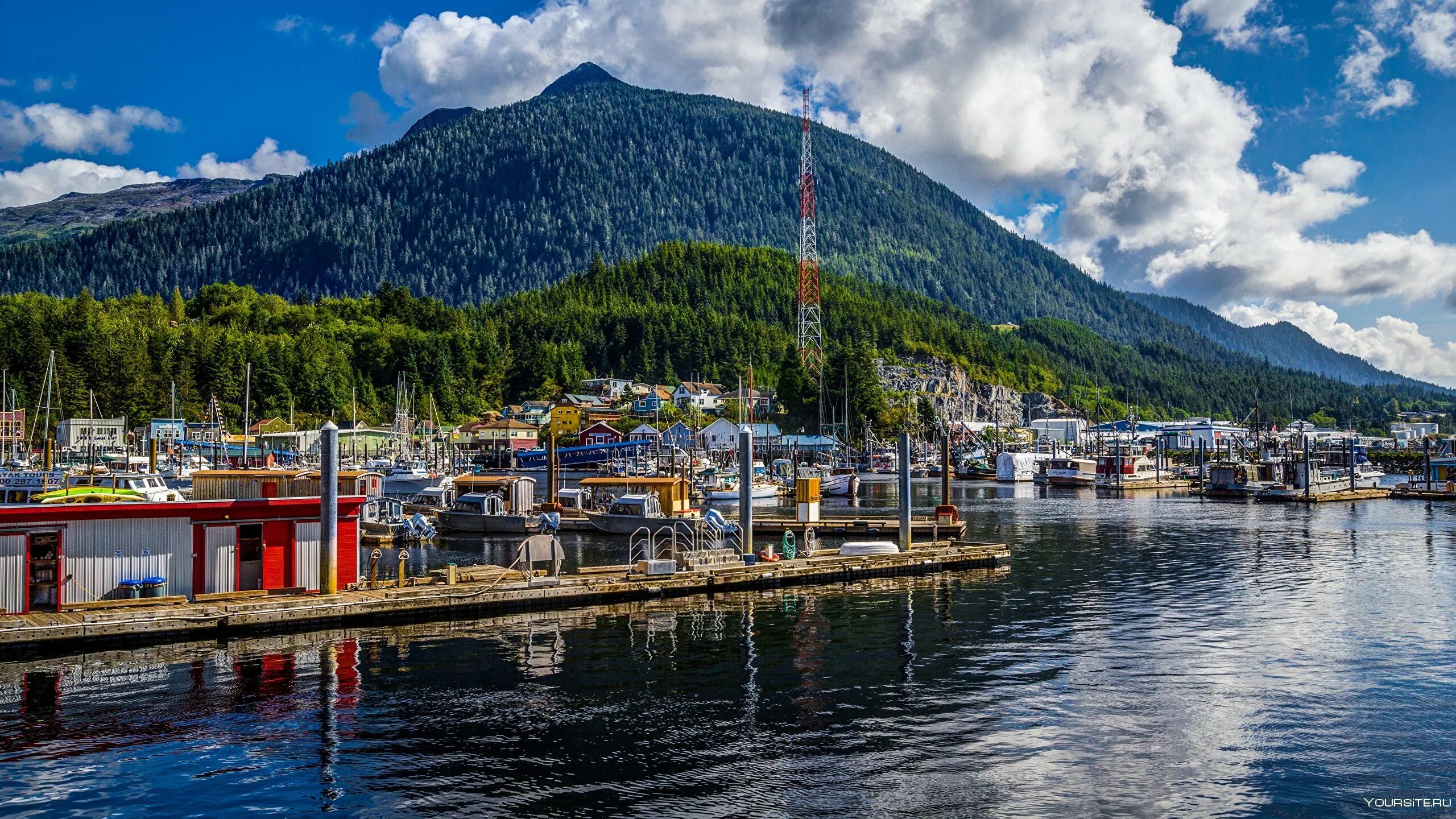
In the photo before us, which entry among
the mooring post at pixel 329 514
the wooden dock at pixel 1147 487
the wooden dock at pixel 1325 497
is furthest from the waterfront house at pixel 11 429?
the wooden dock at pixel 1325 497

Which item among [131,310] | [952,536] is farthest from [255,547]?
[131,310]

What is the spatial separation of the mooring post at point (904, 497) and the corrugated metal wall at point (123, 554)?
108 ft

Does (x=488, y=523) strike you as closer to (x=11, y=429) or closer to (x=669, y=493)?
(x=669, y=493)

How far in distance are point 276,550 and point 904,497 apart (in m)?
30.5

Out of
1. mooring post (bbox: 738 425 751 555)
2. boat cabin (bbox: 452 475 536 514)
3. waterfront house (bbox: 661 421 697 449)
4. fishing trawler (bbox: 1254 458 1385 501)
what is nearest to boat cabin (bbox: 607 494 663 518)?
boat cabin (bbox: 452 475 536 514)

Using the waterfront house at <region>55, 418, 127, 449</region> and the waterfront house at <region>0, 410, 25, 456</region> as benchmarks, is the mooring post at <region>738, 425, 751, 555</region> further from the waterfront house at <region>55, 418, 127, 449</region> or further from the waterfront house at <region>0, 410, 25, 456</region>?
the waterfront house at <region>55, 418, 127, 449</region>

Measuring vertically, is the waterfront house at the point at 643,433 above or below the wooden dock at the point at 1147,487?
above

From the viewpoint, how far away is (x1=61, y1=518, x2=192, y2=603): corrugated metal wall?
33344 mm

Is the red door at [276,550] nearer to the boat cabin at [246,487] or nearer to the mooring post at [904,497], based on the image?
the boat cabin at [246,487]

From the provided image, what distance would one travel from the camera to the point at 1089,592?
45.8 meters

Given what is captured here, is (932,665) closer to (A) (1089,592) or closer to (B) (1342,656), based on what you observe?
(B) (1342,656)

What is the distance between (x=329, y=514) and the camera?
3578cm

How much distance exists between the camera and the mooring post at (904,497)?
176ft

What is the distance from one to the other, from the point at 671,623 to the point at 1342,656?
71.9 feet
